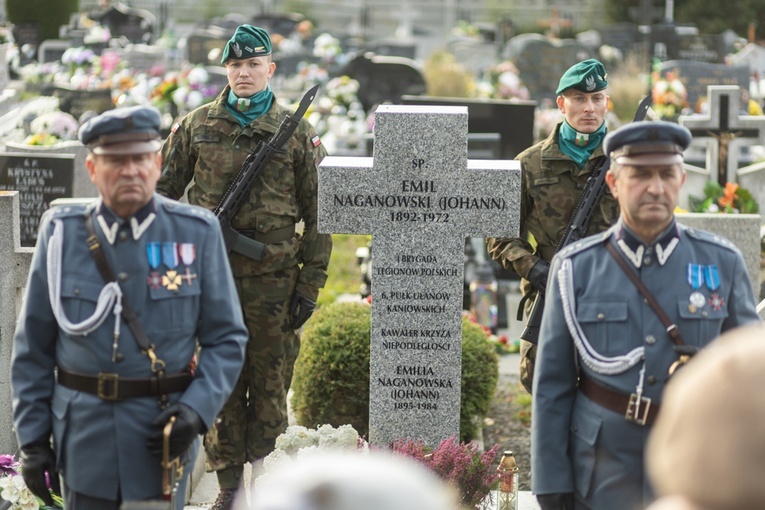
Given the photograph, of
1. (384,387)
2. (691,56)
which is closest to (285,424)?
(384,387)

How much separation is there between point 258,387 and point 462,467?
45.7 inches

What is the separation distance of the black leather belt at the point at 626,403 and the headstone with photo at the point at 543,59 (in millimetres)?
21505

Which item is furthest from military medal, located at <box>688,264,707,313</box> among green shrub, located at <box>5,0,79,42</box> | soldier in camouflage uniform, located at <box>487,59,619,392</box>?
green shrub, located at <box>5,0,79,42</box>

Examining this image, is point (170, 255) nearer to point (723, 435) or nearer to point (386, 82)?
point (723, 435)

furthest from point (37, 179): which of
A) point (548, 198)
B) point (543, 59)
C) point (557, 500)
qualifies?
point (543, 59)

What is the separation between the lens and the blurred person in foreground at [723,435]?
67.0 inches

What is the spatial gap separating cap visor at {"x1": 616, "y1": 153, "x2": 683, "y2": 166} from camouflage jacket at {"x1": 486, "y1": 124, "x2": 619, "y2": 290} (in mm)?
1997

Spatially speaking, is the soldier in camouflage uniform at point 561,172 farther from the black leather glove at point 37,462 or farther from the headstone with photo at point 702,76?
the headstone with photo at point 702,76

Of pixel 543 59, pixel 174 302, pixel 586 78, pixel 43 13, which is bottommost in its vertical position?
pixel 174 302

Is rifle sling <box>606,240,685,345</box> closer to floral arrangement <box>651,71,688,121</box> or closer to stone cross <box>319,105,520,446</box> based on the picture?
stone cross <box>319,105,520,446</box>

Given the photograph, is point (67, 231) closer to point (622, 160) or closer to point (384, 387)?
point (622, 160)

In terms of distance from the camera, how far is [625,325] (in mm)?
4055

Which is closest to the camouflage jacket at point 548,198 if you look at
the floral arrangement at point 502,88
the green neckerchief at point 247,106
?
the green neckerchief at point 247,106

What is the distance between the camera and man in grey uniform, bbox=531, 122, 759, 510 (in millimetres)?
4012
